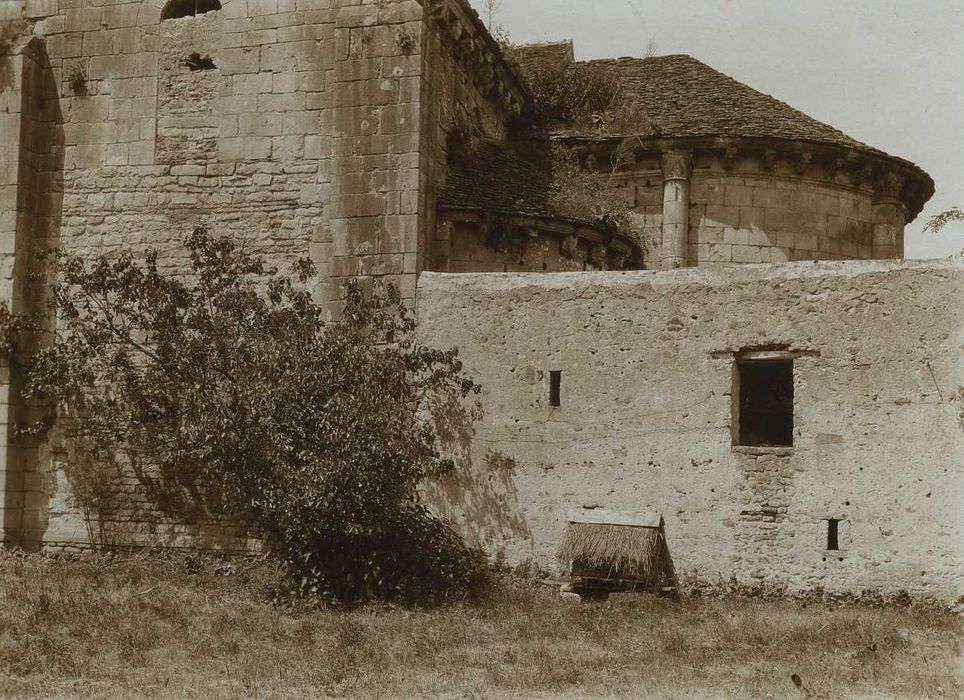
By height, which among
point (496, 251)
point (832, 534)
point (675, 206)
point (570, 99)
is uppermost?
point (570, 99)

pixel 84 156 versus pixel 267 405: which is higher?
pixel 84 156

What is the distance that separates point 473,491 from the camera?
10.6 meters

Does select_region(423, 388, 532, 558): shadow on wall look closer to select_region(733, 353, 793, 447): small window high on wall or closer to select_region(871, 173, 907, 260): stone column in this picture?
select_region(733, 353, 793, 447): small window high on wall

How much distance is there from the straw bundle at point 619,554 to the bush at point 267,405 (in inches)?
43.7

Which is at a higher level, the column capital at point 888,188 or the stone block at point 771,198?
the column capital at point 888,188

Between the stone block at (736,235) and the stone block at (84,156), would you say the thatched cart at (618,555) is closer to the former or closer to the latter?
the stone block at (736,235)

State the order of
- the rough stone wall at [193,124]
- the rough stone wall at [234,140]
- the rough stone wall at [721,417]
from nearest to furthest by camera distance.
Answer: the rough stone wall at [721,417]
the rough stone wall at [234,140]
the rough stone wall at [193,124]

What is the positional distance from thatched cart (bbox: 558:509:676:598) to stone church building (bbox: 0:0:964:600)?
0.28 meters

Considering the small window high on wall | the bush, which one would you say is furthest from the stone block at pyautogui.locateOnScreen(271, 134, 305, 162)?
the small window high on wall

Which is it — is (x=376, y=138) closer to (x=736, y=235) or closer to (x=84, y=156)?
(x=84, y=156)

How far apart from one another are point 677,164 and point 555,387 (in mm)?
5247

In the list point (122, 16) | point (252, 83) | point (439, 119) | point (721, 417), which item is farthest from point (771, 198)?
point (122, 16)

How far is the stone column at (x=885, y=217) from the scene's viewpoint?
15109mm

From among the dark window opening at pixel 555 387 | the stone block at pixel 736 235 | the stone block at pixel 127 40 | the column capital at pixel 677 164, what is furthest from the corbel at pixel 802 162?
the stone block at pixel 127 40
